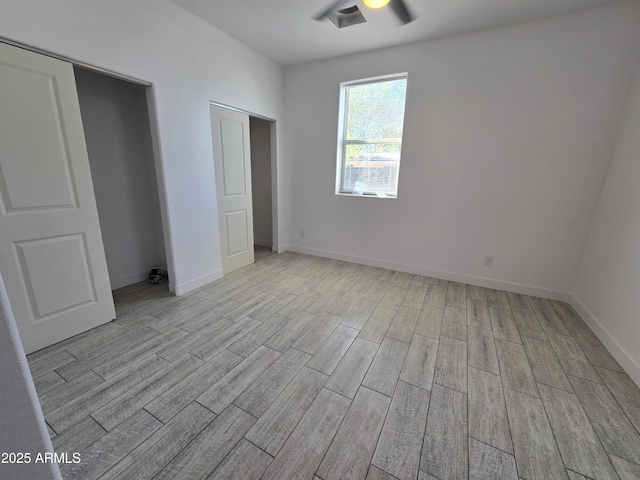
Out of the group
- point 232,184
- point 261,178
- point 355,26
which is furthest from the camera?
point 261,178

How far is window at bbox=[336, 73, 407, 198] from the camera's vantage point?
3234 millimetres

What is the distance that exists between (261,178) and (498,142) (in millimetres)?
3417

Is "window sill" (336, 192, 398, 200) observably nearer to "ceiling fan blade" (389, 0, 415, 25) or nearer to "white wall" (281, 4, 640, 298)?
"white wall" (281, 4, 640, 298)

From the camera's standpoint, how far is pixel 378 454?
3.98ft

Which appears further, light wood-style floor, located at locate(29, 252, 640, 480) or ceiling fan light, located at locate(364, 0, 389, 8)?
ceiling fan light, located at locate(364, 0, 389, 8)

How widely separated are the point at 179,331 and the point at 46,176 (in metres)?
1.47

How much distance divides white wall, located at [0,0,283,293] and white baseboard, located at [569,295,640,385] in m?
3.71

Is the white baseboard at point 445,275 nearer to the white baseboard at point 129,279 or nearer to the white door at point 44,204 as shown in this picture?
the white baseboard at point 129,279

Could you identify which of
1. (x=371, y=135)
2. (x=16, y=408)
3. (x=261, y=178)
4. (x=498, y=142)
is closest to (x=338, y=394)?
(x=16, y=408)

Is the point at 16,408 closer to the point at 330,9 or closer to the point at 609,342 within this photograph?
the point at 330,9

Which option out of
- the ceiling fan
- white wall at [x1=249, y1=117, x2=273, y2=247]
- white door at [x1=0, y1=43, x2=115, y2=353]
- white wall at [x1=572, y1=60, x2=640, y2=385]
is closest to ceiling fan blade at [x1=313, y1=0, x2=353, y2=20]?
the ceiling fan

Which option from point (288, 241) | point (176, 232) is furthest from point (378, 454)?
point (288, 241)

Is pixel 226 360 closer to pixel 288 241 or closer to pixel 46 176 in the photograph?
pixel 46 176

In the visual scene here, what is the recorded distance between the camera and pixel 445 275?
325 centimetres
